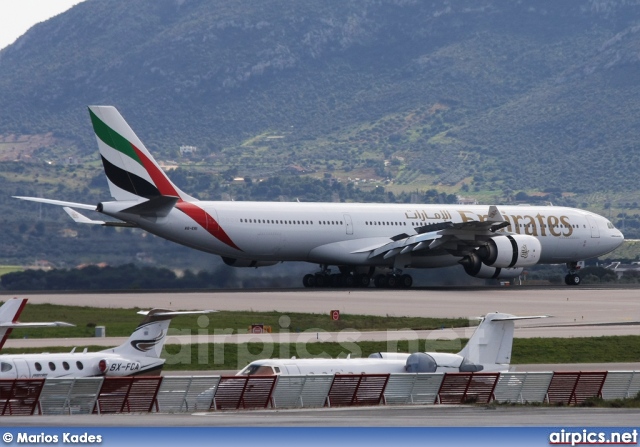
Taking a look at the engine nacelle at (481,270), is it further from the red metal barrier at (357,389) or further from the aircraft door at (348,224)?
the red metal barrier at (357,389)

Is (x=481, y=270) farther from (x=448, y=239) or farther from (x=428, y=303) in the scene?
(x=428, y=303)

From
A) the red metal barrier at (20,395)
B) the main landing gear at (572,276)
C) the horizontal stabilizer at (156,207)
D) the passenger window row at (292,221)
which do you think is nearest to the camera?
the red metal barrier at (20,395)

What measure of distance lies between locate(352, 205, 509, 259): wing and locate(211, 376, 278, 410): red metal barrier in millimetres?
34412

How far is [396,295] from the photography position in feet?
201

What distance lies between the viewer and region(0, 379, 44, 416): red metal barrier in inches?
1105

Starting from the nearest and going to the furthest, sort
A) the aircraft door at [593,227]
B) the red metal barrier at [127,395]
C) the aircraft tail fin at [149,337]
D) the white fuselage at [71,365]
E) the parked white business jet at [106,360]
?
1. the red metal barrier at [127,395]
2. the white fuselage at [71,365]
3. the parked white business jet at [106,360]
4. the aircraft tail fin at [149,337]
5. the aircraft door at [593,227]

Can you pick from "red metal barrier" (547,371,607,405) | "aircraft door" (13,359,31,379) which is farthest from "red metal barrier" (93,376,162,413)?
"red metal barrier" (547,371,607,405)

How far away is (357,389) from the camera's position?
3058 centimetres

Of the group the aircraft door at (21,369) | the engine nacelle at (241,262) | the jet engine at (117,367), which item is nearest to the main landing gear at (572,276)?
the engine nacelle at (241,262)

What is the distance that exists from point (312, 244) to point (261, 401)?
34997mm

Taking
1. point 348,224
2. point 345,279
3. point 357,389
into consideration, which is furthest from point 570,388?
point 345,279

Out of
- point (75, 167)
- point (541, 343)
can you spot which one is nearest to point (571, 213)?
point (541, 343)

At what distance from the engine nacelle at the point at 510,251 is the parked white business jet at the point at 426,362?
29.6 m

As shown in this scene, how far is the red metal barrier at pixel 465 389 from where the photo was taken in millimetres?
31141
